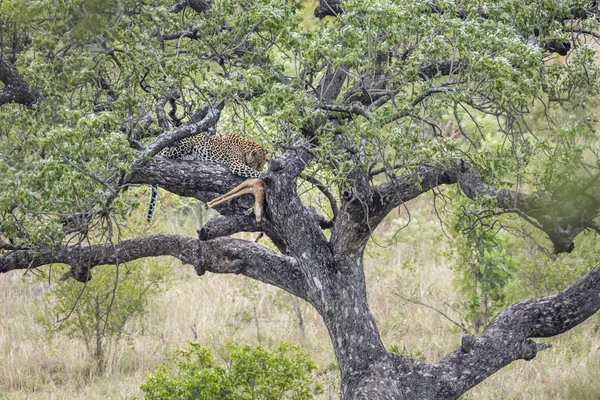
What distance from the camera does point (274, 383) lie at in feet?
27.5

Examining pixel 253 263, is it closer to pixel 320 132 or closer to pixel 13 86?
pixel 320 132

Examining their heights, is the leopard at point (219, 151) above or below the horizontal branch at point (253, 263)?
above

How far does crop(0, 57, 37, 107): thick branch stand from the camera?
24.3ft

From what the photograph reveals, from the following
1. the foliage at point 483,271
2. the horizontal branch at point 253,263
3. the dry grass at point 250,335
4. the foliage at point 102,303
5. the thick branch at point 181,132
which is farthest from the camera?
the foliage at point 102,303

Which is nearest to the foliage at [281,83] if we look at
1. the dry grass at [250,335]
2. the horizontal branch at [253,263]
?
the horizontal branch at [253,263]

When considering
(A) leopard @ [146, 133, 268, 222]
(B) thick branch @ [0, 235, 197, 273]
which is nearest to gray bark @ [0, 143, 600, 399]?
(B) thick branch @ [0, 235, 197, 273]

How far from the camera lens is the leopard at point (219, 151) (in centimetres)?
875

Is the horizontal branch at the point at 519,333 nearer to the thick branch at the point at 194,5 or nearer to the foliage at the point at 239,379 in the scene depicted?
the foliage at the point at 239,379

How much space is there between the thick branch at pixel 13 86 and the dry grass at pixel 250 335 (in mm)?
3874

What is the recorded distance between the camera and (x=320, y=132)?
6605mm

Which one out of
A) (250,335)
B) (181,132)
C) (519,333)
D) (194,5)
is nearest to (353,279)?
(519,333)

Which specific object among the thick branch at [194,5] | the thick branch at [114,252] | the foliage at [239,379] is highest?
the thick branch at [194,5]

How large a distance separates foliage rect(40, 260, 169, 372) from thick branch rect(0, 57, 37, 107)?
5336mm

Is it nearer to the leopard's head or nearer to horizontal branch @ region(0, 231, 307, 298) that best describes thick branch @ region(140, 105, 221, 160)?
horizontal branch @ region(0, 231, 307, 298)
